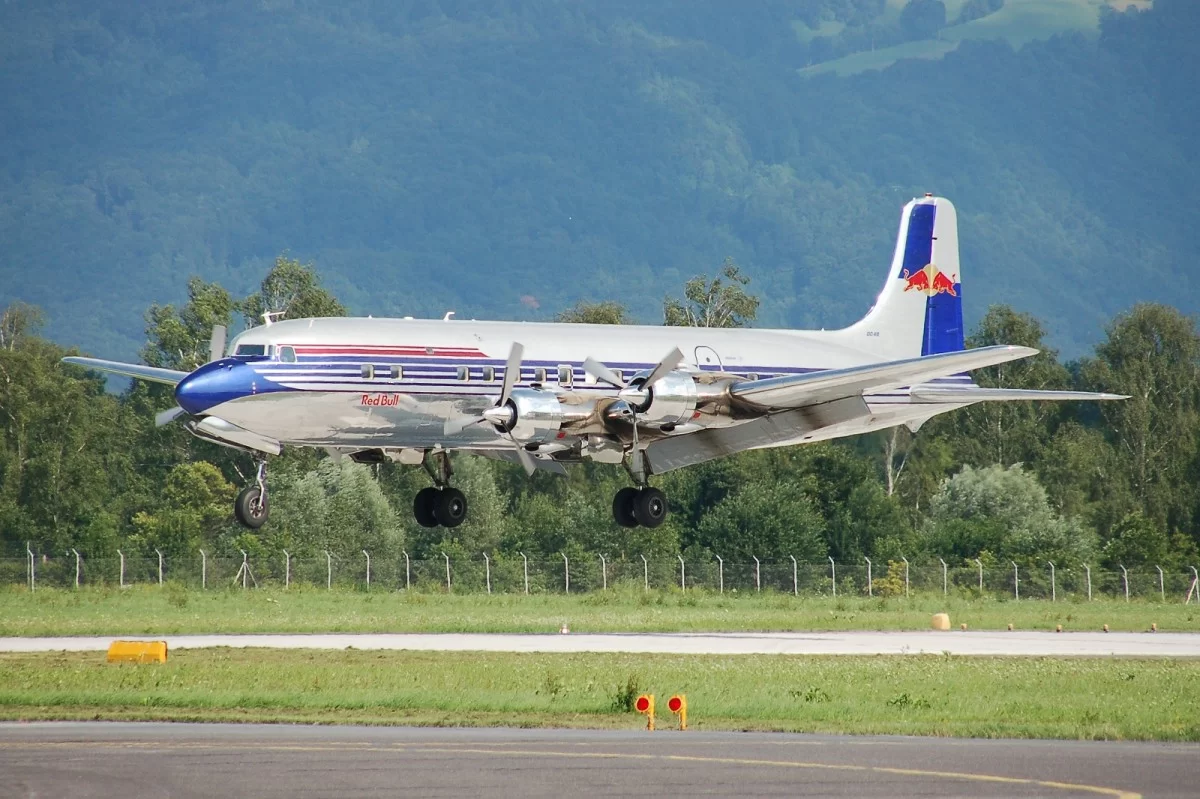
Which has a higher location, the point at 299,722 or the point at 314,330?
the point at 314,330

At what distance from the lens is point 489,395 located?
3703 centimetres

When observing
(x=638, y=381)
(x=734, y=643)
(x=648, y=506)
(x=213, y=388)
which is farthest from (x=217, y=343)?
(x=734, y=643)

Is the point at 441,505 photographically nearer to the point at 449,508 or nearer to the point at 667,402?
the point at 449,508

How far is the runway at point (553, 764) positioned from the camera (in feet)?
59.7

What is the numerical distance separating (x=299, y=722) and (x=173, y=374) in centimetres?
1654

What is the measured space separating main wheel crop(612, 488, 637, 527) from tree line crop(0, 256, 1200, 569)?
25549mm

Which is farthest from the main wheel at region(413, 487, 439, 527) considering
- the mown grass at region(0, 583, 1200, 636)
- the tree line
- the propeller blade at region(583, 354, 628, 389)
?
the tree line

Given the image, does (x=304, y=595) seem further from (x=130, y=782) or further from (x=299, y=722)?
(x=130, y=782)

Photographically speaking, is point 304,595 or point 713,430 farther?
point 304,595

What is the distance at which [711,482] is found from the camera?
242ft

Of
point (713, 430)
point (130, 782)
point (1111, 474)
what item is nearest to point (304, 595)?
point (713, 430)

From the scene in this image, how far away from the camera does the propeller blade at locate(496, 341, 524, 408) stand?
119 feet

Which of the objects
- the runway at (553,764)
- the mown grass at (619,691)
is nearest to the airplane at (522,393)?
the mown grass at (619,691)

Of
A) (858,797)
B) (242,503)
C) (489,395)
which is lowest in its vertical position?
(858,797)
